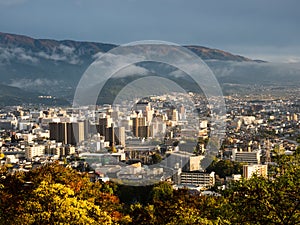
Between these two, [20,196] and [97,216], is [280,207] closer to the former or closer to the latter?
[97,216]

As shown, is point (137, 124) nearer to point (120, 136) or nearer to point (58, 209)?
point (120, 136)

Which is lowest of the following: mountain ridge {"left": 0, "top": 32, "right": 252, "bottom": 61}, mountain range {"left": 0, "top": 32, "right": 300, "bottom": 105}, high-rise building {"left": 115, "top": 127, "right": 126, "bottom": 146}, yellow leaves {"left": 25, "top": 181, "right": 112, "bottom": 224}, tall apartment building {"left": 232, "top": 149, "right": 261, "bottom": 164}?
tall apartment building {"left": 232, "top": 149, "right": 261, "bottom": 164}

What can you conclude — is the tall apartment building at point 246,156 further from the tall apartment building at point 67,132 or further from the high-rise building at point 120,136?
the tall apartment building at point 67,132

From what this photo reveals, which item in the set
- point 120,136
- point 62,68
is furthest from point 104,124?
point 62,68

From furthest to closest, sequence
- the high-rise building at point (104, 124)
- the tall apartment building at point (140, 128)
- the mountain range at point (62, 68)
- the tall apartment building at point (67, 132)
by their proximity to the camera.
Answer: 1. the mountain range at point (62, 68)
2. the tall apartment building at point (67, 132)
3. the high-rise building at point (104, 124)
4. the tall apartment building at point (140, 128)

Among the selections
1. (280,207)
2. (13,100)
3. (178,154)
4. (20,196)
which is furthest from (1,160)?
(13,100)

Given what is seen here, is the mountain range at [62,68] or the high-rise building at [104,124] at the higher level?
the mountain range at [62,68]

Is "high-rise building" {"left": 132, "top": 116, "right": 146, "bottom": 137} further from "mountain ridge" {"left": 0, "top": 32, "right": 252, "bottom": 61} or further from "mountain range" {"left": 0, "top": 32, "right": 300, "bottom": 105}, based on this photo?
"mountain ridge" {"left": 0, "top": 32, "right": 252, "bottom": 61}

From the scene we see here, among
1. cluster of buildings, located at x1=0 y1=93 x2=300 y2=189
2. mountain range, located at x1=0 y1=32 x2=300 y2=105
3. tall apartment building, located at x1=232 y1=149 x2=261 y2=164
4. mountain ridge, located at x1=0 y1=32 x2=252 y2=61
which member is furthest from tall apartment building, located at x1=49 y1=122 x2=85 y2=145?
mountain ridge, located at x1=0 y1=32 x2=252 y2=61

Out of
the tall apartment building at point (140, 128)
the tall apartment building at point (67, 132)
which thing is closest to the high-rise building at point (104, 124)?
the tall apartment building at point (67, 132)
